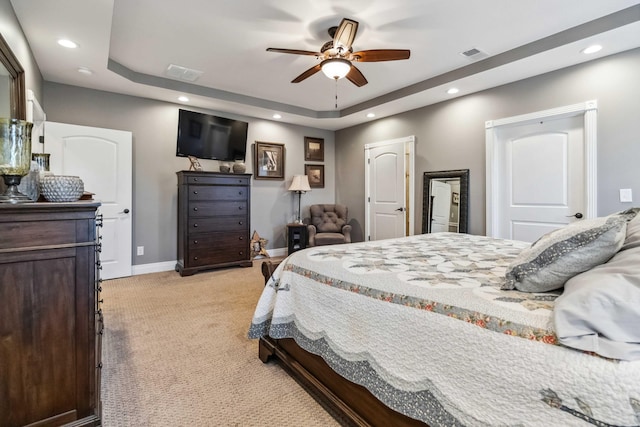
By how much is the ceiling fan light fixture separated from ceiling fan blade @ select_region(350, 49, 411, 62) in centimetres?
12

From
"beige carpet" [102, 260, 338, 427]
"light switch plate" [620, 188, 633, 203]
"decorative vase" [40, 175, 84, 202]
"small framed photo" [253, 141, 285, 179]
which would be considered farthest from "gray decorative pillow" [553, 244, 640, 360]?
"small framed photo" [253, 141, 285, 179]

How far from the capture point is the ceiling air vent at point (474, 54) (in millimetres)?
3243

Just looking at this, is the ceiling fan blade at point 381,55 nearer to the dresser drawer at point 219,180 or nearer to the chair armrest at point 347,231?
the dresser drawer at point 219,180

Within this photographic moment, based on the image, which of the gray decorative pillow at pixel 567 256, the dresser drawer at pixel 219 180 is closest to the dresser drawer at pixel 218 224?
the dresser drawer at pixel 219 180

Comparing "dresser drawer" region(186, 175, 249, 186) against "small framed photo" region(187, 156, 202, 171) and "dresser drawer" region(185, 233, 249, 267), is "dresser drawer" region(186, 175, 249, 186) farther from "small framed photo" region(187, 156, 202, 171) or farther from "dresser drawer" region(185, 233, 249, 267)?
"dresser drawer" region(185, 233, 249, 267)

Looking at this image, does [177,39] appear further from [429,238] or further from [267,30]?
[429,238]

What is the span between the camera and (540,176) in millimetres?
3592

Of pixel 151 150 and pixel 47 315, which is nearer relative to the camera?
pixel 47 315

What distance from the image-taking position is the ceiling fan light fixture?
2.75 meters

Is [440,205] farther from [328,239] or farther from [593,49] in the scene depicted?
[593,49]

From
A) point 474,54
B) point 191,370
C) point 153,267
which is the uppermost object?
point 474,54

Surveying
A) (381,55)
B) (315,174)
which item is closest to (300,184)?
(315,174)

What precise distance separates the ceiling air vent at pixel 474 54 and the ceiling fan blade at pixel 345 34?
141 centimetres

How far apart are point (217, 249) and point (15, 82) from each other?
274 cm
